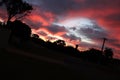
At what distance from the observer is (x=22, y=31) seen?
147ft

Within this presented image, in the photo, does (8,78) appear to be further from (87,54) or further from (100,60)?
(87,54)

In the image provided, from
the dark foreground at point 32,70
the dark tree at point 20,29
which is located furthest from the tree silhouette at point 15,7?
the dark foreground at point 32,70

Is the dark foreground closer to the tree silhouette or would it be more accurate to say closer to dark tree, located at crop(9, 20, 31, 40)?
dark tree, located at crop(9, 20, 31, 40)

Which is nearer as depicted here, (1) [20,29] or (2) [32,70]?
(2) [32,70]

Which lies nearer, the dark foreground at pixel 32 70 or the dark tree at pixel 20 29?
the dark foreground at pixel 32 70

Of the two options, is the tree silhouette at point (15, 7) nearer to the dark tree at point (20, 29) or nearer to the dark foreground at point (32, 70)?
the dark tree at point (20, 29)

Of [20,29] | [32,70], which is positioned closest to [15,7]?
[20,29]

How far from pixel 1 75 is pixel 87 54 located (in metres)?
54.8

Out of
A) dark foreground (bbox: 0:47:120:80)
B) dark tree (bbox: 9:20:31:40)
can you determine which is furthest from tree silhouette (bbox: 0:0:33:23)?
dark foreground (bbox: 0:47:120:80)

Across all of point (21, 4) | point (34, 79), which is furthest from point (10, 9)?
point (34, 79)

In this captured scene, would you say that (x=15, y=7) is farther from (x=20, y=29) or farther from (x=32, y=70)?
(x=32, y=70)

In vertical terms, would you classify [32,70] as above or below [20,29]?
below

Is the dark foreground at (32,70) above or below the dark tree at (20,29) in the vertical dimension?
below

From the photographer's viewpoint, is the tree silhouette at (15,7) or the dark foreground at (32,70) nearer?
the dark foreground at (32,70)
